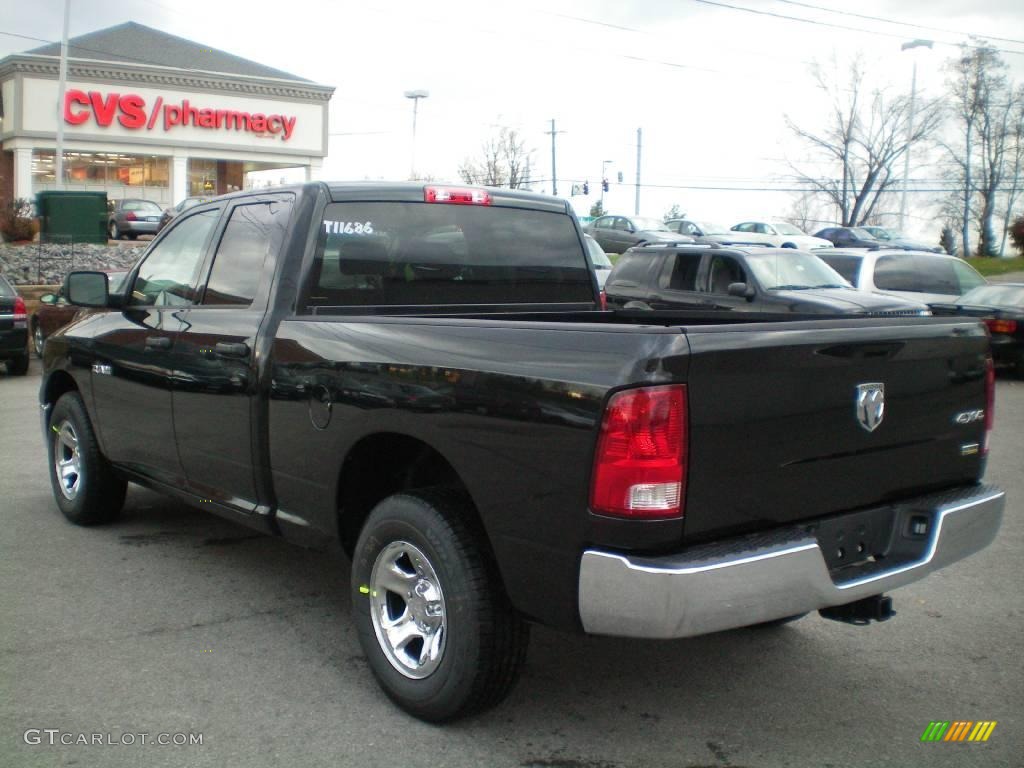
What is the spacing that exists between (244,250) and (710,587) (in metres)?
2.94

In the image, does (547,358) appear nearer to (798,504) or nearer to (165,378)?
(798,504)

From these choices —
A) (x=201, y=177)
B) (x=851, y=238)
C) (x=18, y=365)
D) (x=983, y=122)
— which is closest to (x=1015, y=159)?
(x=983, y=122)

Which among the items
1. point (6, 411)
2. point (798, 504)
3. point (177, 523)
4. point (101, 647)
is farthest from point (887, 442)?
point (6, 411)

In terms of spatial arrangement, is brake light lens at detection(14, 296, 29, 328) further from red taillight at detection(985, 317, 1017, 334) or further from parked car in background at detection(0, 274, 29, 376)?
red taillight at detection(985, 317, 1017, 334)

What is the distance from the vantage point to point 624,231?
3503 cm

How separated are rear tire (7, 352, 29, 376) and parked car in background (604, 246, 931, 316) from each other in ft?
26.8

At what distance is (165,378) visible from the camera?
17.2 ft

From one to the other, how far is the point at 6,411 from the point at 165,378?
724 cm

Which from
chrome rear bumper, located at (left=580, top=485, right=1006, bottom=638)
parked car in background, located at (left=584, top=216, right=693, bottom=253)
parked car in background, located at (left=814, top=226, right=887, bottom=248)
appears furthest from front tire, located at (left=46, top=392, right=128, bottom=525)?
parked car in background, located at (left=814, top=226, right=887, bottom=248)

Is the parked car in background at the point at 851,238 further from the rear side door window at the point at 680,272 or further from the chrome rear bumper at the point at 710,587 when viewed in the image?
the chrome rear bumper at the point at 710,587

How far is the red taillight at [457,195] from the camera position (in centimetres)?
506

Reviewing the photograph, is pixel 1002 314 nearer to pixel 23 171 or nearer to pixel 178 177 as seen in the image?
pixel 178 177

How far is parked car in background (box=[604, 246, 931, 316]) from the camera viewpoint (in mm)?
13406

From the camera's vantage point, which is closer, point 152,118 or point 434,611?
point 434,611
